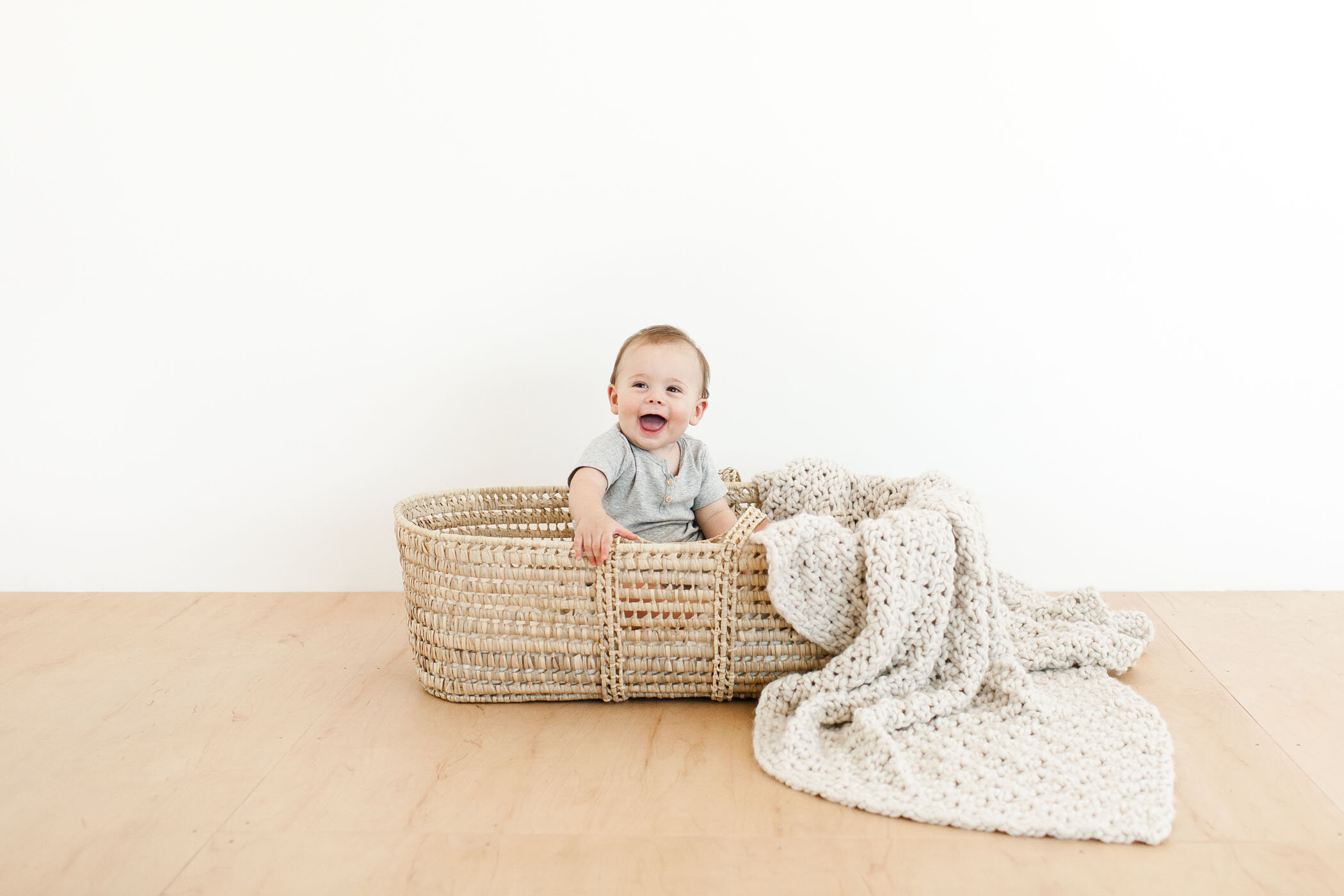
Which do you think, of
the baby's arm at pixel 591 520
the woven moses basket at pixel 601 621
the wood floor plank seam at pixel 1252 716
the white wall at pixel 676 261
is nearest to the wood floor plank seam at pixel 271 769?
the woven moses basket at pixel 601 621

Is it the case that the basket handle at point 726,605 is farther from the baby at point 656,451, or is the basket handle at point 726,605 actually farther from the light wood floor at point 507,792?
the baby at point 656,451

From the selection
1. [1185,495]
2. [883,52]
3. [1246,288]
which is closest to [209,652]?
[883,52]

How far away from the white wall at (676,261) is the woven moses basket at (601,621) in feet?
2.11

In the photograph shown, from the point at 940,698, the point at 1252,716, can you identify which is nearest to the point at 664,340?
the point at 940,698

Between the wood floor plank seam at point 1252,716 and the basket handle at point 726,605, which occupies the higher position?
the basket handle at point 726,605

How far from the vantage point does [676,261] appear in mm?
1985

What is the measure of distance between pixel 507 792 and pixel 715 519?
0.71 metres

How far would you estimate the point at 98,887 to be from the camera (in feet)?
3.24

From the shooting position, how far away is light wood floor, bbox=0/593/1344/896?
3.31 ft

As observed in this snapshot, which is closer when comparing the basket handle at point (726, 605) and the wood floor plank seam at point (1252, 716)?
the wood floor plank seam at point (1252, 716)

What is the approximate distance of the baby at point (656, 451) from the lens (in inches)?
65.7

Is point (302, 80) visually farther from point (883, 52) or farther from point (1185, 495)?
point (1185, 495)

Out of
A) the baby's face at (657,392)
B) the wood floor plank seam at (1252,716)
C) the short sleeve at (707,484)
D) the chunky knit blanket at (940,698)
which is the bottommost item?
the wood floor plank seam at (1252,716)

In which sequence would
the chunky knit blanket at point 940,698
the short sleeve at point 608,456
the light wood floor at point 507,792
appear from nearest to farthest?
the light wood floor at point 507,792 < the chunky knit blanket at point 940,698 < the short sleeve at point 608,456
